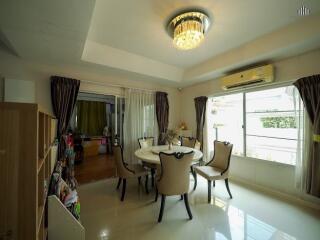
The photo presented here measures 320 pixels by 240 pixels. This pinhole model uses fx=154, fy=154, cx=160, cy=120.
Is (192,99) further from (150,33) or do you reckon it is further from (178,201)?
(178,201)

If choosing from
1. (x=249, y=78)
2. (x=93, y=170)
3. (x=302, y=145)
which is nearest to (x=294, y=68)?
(x=249, y=78)

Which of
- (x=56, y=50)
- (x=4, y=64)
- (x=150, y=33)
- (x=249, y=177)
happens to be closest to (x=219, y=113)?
(x=249, y=177)

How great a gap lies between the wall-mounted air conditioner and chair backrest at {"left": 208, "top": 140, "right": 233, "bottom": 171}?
1267 millimetres

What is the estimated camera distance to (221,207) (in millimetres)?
2359

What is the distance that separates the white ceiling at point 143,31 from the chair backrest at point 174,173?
1823 millimetres

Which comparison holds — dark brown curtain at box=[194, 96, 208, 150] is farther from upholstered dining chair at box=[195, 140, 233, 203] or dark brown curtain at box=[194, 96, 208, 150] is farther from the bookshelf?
the bookshelf

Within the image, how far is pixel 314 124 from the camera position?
224cm

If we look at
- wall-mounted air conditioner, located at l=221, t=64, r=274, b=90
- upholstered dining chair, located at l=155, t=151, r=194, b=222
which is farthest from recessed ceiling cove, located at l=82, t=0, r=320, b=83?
upholstered dining chair, located at l=155, t=151, r=194, b=222

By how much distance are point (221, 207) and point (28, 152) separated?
8.30 ft

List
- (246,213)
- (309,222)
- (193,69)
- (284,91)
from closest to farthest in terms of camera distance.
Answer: (309,222) → (246,213) → (284,91) → (193,69)

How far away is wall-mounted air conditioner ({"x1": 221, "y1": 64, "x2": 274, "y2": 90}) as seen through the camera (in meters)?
2.73

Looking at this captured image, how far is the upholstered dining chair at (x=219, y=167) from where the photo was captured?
100 inches

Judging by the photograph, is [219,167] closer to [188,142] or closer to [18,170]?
[188,142]

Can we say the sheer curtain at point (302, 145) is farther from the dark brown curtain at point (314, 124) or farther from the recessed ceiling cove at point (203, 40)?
the recessed ceiling cove at point (203, 40)
